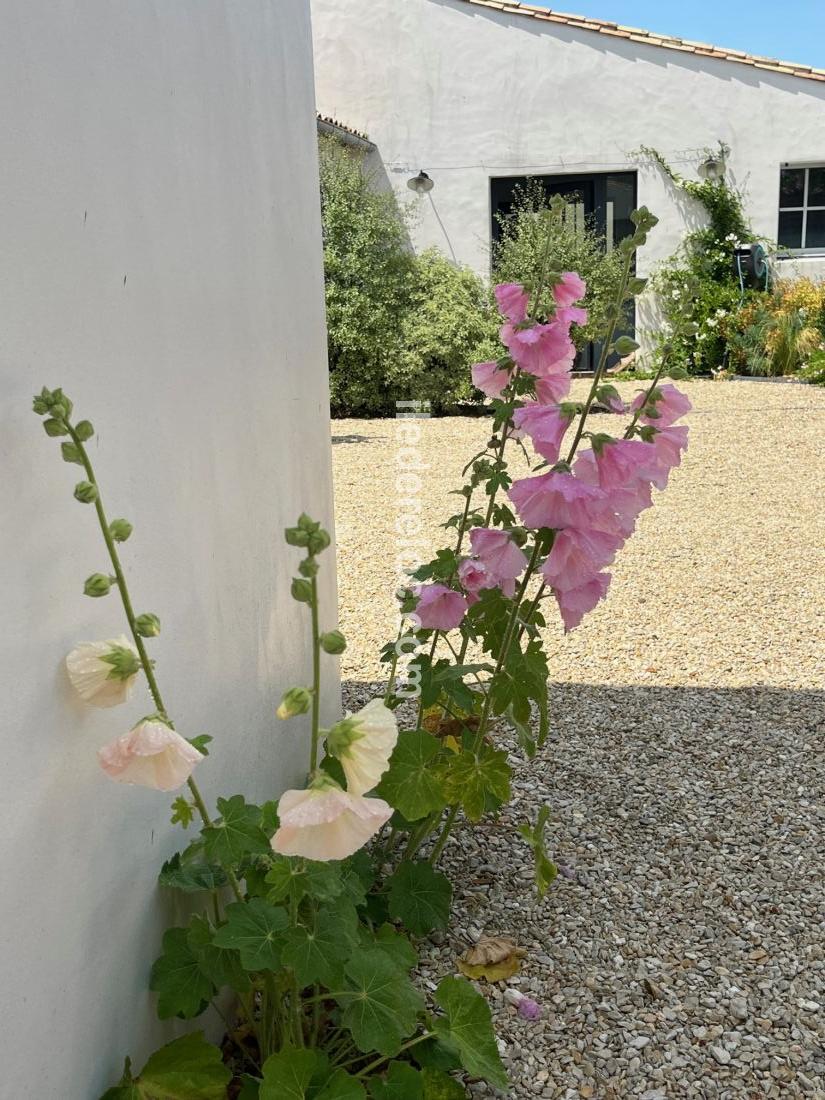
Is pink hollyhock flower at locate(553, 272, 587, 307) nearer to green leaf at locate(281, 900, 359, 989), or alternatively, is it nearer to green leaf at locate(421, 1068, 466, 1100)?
green leaf at locate(281, 900, 359, 989)

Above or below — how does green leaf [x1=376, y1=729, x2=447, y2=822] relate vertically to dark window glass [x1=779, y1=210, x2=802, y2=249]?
below

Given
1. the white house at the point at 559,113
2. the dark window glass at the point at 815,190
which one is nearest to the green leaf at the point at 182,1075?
the white house at the point at 559,113

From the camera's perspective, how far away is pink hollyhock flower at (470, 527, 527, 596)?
1702 mm

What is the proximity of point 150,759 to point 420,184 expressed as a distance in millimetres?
12703

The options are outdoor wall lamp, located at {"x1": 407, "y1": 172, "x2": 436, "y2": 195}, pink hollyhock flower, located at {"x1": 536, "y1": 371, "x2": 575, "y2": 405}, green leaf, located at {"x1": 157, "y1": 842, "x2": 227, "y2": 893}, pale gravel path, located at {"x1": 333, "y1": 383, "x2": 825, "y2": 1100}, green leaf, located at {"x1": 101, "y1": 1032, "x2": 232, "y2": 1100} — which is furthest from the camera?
outdoor wall lamp, located at {"x1": 407, "y1": 172, "x2": 436, "y2": 195}

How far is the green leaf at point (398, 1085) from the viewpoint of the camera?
1382 millimetres

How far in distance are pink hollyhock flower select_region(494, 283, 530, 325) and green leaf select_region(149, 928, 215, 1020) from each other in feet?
3.98

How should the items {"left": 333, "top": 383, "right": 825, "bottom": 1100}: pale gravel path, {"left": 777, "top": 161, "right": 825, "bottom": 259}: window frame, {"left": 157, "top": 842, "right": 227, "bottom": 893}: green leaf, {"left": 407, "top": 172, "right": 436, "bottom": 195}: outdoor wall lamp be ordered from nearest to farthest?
{"left": 157, "top": 842, "right": 227, "bottom": 893}: green leaf, {"left": 333, "top": 383, "right": 825, "bottom": 1100}: pale gravel path, {"left": 777, "top": 161, "right": 825, "bottom": 259}: window frame, {"left": 407, "top": 172, "right": 436, "bottom": 195}: outdoor wall lamp

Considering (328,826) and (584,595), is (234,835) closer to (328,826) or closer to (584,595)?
(328,826)

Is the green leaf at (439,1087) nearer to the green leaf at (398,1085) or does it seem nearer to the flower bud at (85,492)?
the green leaf at (398,1085)

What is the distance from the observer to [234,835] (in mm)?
1300

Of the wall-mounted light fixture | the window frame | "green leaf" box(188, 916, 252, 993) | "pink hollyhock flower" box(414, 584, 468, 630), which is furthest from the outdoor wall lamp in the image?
"green leaf" box(188, 916, 252, 993)

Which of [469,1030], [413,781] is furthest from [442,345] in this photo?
[469,1030]

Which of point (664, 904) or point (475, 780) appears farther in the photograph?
point (664, 904)
